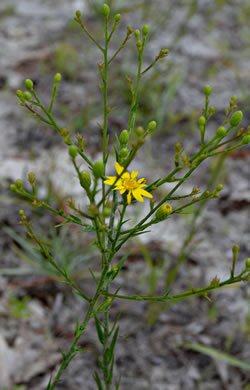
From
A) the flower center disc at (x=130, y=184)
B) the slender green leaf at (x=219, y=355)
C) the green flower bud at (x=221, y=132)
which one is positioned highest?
the green flower bud at (x=221, y=132)

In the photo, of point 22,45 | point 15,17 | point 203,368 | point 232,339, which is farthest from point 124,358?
point 15,17

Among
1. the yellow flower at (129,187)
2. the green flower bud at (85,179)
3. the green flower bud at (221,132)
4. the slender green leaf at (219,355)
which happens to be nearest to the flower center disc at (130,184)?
the yellow flower at (129,187)

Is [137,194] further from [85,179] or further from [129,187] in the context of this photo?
[85,179]

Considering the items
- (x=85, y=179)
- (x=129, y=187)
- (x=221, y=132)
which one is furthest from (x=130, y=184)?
(x=221, y=132)

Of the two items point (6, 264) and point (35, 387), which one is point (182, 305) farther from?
point (6, 264)

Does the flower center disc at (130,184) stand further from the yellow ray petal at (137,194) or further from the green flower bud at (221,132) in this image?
the green flower bud at (221,132)

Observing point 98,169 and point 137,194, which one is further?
point 137,194

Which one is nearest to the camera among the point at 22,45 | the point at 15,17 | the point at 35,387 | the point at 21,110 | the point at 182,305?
the point at 35,387

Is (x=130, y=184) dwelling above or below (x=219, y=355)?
above
